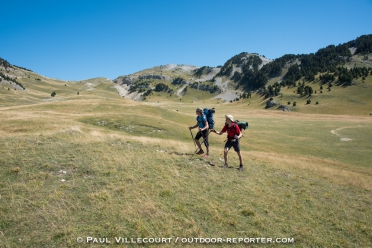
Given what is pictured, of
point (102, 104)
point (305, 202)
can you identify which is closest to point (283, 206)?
point (305, 202)

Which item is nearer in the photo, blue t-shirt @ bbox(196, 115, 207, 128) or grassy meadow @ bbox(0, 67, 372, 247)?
grassy meadow @ bbox(0, 67, 372, 247)

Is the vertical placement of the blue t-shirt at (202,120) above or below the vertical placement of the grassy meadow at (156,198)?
above

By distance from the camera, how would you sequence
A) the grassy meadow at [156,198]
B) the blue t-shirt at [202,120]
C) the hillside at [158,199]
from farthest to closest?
1. the blue t-shirt at [202,120]
2. the grassy meadow at [156,198]
3. the hillside at [158,199]

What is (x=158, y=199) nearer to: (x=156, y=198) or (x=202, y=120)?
(x=156, y=198)

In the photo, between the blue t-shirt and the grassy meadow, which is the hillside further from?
the blue t-shirt

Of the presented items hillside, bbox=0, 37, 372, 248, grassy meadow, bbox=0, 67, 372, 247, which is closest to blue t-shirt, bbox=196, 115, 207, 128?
grassy meadow, bbox=0, 67, 372, 247

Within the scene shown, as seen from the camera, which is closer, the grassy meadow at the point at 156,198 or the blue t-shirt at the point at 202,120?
the grassy meadow at the point at 156,198

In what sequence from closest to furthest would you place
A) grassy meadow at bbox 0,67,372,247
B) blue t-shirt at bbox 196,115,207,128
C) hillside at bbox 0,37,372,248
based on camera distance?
hillside at bbox 0,37,372,248 → grassy meadow at bbox 0,67,372,247 → blue t-shirt at bbox 196,115,207,128

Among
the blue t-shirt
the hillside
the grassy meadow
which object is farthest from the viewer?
the blue t-shirt

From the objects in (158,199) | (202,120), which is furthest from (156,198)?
(202,120)

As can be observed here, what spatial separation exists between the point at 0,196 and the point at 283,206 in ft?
40.2

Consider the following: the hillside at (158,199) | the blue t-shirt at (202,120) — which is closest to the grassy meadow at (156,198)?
the hillside at (158,199)

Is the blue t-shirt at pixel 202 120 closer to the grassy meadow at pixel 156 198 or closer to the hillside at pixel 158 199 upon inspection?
the grassy meadow at pixel 156 198

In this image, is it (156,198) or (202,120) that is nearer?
(156,198)
